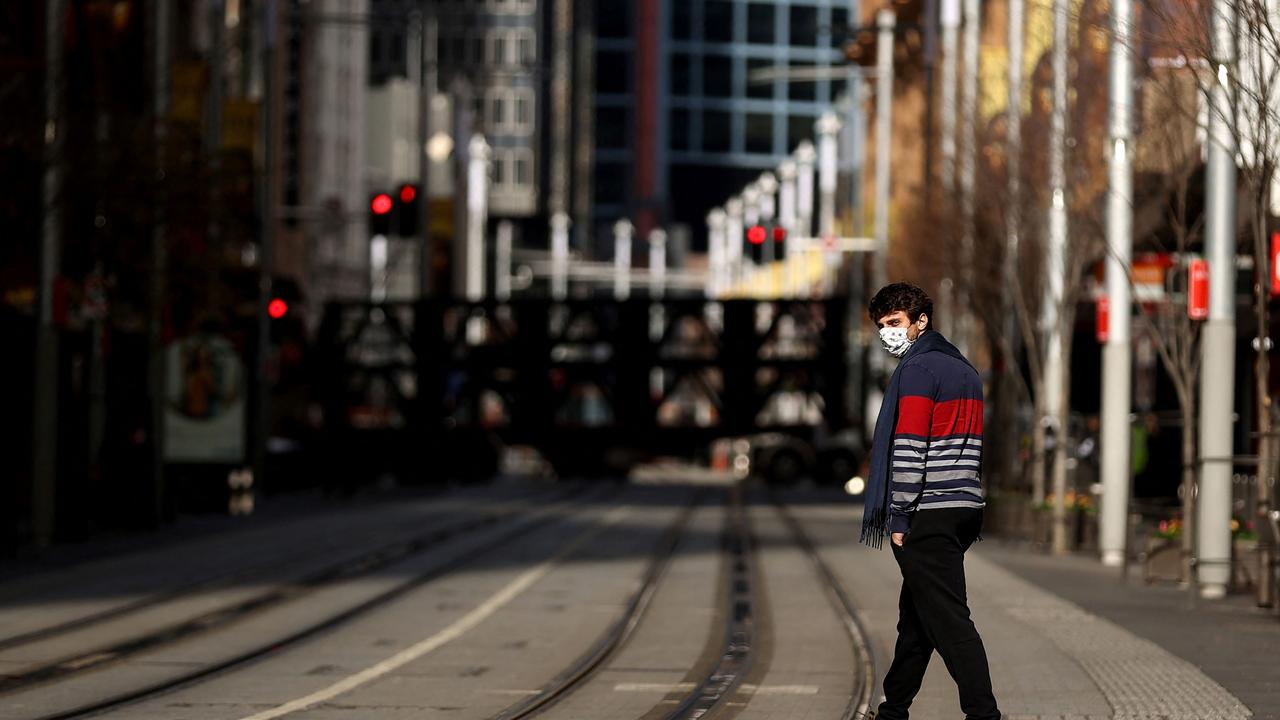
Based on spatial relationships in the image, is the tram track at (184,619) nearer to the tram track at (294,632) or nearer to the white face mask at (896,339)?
the tram track at (294,632)

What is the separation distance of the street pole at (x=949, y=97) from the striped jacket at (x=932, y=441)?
3041cm

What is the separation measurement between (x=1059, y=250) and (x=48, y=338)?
1269cm

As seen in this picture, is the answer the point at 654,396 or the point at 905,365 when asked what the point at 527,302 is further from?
the point at 905,365

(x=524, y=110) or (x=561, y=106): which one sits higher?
(x=561, y=106)

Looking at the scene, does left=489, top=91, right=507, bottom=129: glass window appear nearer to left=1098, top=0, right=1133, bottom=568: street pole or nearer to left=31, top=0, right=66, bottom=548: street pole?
left=31, top=0, right=66, bottom=548: street pole

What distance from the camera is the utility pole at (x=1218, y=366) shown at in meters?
23.2

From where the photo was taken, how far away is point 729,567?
28859mm

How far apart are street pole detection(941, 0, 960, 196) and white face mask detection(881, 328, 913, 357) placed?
30158mm

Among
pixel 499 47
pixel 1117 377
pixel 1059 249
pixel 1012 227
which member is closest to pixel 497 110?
pixel 499 47

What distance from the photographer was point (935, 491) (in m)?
11.2

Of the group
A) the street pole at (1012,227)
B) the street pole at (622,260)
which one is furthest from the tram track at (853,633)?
the street pole at (622,260)

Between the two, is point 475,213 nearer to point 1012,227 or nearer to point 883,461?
point 1012,227

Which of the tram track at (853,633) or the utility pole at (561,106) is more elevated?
the utility pole at (561,106)

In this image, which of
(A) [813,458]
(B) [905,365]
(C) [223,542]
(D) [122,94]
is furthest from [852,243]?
(B) [905,365]
